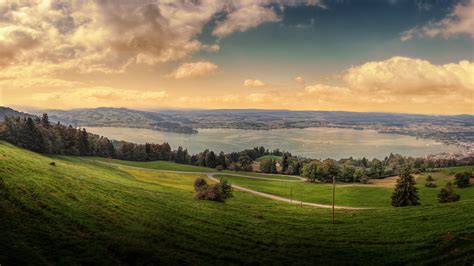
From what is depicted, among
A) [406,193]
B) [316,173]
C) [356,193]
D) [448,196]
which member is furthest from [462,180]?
[316,173]

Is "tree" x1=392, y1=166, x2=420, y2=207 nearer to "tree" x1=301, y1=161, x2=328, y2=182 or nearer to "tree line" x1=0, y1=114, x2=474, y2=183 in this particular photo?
"tree line" x1=0, y1=114, x2=474, y2=183

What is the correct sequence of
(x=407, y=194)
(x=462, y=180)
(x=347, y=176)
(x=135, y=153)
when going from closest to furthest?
(x=407, y=194) → (x=462, y=180) → (x=347, y=176) → (x=135, y=153)

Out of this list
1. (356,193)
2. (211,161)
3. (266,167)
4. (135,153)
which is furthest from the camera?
(211,161)

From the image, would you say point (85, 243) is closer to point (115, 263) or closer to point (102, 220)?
point (115, 263)

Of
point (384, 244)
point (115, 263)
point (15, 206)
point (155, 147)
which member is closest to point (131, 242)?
point (115, 263)

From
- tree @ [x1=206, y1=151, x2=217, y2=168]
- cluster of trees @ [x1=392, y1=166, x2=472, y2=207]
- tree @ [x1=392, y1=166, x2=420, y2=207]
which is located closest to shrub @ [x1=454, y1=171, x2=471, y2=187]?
cluster of trees @ [x1=392, y1=166, x2=472, y2=207]

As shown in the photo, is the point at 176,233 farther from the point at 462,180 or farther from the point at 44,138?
the point at 462,180

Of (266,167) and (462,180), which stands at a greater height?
(462,180)

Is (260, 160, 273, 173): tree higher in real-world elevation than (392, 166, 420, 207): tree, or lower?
lower
